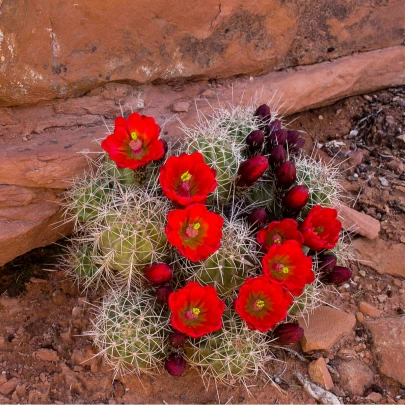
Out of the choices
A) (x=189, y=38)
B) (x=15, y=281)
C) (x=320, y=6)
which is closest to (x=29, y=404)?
(x=15, y=281)

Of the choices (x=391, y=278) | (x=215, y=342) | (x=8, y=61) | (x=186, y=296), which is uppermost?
(x=8, y=61)

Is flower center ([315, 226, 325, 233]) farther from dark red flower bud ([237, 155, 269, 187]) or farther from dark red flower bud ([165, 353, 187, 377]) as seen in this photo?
dark red flower bud ([165, 353, 187, 377])

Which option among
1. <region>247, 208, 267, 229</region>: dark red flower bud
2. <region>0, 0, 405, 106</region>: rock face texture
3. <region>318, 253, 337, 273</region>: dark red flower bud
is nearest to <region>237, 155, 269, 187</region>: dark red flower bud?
<region>247, 208, 267, 229</region>: dark red flower bud

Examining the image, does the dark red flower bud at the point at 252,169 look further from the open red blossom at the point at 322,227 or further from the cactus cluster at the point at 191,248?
the open red blossom at the point at 322,227

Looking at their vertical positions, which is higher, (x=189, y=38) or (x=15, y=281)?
(x=189, y=38)

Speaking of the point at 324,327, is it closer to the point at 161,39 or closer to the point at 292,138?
the point at 292,138

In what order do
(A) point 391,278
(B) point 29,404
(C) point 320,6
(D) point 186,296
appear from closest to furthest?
(D) point 186,296, (B) point 29,404, (A) point 391,278, (C) point 320,6

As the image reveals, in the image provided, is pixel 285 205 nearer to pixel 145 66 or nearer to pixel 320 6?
pixel 145 66
